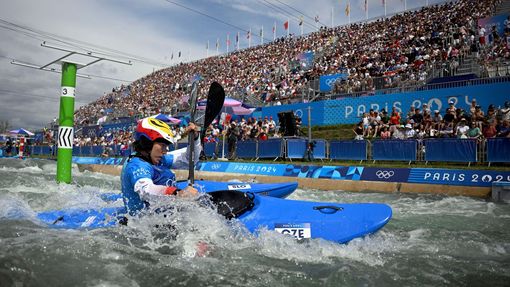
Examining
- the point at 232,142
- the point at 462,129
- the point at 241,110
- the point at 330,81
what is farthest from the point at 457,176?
the point at 241,110

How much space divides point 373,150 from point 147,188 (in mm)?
10477

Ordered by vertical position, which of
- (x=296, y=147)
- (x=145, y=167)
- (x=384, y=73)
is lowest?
(x=145, y=167)

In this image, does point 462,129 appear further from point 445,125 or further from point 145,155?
point 145,155

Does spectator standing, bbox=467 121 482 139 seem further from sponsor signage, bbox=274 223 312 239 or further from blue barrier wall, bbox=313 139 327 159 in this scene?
sponsor signage, bbox=274 223 312 239

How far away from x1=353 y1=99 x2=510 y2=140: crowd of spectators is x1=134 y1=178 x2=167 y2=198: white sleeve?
33.0 feet

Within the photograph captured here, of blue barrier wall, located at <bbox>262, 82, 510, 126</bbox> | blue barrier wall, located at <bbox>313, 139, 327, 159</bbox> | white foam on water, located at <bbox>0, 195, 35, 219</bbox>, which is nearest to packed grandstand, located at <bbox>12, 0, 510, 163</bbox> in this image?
blue barrier wall, located at <bbox>262, 82, 510, 126</bbox>

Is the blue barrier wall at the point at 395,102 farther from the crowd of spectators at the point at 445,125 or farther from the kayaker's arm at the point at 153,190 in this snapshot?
the kayaker's arm at the point at 153,190

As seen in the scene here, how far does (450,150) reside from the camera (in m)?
11.1

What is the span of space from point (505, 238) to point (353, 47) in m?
22.5

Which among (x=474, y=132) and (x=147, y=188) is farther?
(x=474, y=132)

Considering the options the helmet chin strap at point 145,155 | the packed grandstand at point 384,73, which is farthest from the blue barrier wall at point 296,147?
the helmet chin strap at point 145,155

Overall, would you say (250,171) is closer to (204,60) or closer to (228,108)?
(228,108)

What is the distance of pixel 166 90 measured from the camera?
43.5 meters

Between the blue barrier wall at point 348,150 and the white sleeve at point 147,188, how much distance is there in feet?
34.3
